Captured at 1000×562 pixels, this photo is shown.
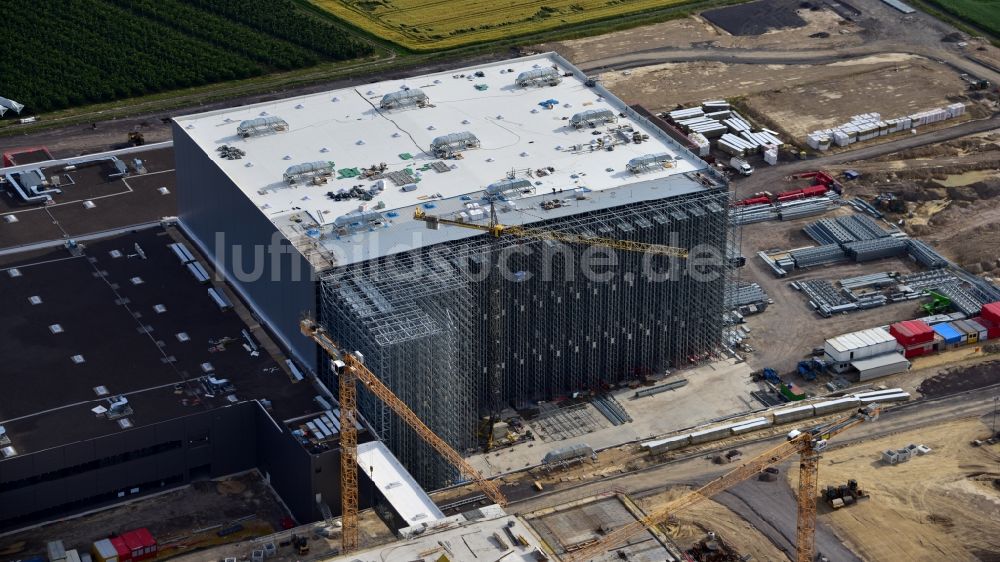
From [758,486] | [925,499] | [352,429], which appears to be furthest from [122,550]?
[925,499]

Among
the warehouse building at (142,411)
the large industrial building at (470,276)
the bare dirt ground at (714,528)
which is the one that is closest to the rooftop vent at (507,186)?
the large industrial building at (470,276)

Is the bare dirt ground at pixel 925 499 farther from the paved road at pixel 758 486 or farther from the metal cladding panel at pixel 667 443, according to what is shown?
the metal cladding panel at pixel 667 443

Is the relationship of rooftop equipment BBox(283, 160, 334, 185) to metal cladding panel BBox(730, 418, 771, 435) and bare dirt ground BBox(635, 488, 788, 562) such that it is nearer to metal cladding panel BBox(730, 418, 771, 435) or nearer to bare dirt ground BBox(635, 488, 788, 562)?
bare dirt ground BBox(635, 488, 788, 562)

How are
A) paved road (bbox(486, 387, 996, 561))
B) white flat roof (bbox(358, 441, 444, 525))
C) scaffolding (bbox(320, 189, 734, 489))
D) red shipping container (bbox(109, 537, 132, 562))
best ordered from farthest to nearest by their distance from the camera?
scaffolding (bbox(320, 189, 734, 489)), paved road (bbox(486, 387, 996, 561)), red shipping container (bbox(109, 537, 132, 562)), white flat roof (bbox(358, 441, 444, 525))

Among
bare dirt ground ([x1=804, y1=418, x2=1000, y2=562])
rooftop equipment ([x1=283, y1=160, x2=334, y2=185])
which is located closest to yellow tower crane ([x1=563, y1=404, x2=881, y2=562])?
bare dirt ground ([x1=804, y1=418, x2=1000, y2=562])

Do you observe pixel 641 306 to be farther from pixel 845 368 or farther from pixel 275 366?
pixel 275 366

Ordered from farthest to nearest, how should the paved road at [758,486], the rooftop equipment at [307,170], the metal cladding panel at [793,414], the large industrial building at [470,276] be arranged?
1. the rooftop equipment at [307,170]
2. the metal cladding panel at [793,414]
3. the large industrial building at [470,276]
4. the paved road at [758,486]

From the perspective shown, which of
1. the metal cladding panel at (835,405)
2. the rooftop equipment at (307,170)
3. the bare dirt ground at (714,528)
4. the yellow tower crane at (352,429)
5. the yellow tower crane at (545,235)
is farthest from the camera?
the rooftop equipment at (307,170)
